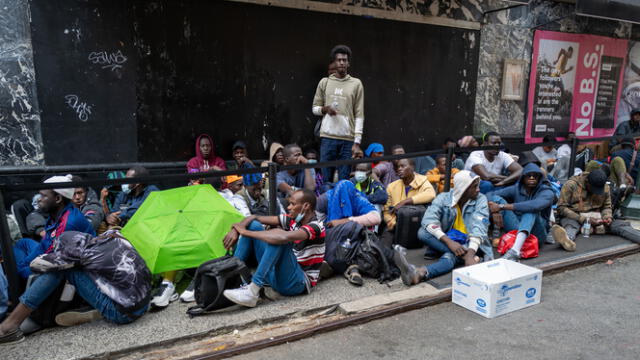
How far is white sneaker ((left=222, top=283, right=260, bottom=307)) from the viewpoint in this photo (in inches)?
149

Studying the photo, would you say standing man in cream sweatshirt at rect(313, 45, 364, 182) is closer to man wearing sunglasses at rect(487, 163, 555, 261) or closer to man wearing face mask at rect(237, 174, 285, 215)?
man wearing face mask at rect(237, 174, 285, 215)

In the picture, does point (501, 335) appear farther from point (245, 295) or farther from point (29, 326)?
point (29, 326)

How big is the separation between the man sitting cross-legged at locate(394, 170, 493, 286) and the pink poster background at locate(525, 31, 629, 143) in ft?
20.2

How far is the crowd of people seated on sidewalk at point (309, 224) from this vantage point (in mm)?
3576

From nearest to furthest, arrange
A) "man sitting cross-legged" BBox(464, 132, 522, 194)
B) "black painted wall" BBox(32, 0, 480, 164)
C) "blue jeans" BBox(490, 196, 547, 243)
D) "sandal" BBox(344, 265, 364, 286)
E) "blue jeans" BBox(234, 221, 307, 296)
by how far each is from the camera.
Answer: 1. "blue jeans" BBox(234, 221, 307, 296)
2. "sandal" BBox(344, 265, 364, 286)
3. "blue jeans" BBox(490, 196, 547, 243)
4. "black painted wall" BBox(32, 0, 480, 164)
5. "man sitting cross-legged" BBox(464, 132, 522, 194)

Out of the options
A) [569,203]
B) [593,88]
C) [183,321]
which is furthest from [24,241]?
[593,88]

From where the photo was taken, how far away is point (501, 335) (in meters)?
3.54

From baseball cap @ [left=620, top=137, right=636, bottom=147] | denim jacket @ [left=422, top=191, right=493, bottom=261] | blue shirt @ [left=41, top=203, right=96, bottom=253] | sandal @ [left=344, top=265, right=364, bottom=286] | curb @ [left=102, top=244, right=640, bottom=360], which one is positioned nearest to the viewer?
curb @ [left=102, top=244, right=640, bottom=360]

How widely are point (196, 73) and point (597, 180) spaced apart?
557 centimetres

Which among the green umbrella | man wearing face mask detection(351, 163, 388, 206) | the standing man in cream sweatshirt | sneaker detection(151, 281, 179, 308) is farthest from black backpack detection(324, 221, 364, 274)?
the standing man in cream sweatshirt

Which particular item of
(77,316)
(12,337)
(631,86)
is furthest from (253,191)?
(631,86)

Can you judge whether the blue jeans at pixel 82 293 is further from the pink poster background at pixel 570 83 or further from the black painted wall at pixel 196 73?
the pink poster background at pixel 570 83

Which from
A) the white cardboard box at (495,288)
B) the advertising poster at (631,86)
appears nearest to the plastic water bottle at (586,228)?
the white cardboard box at (495,288)

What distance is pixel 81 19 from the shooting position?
595 cm
